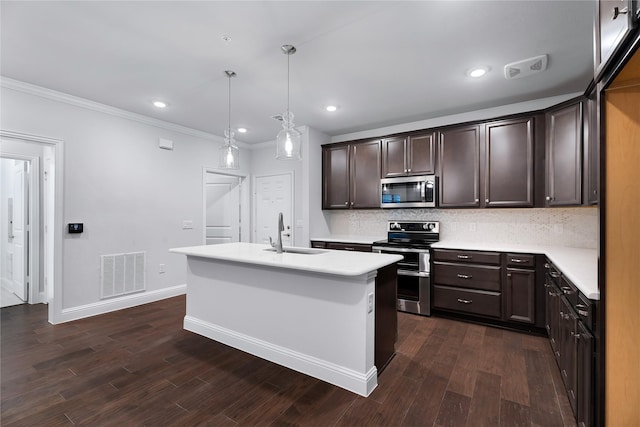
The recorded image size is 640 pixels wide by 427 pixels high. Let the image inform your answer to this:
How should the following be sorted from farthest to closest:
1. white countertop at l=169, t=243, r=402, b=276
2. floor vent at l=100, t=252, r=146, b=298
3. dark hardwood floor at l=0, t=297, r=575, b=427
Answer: floor vent at l=100, t=252, r=146, b=298 → white countertop at l=169, t=243, r=402, b=276 → dark hardwood floor at l=0, t=297, r=575, b=427

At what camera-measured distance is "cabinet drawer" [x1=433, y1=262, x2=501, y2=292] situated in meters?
3.24

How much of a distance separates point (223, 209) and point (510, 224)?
4898 mm

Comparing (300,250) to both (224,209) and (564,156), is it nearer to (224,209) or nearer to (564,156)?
(564,156)

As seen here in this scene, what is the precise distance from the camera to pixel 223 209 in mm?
5750

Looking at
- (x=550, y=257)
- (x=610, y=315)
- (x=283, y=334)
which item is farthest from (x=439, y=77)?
(x=283, y=334)

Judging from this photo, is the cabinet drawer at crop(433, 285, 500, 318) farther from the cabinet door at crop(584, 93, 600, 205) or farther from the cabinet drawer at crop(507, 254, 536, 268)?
the cabinet door at crop(584, 93, 600, 205)

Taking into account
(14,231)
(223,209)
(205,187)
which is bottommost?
(14,231)

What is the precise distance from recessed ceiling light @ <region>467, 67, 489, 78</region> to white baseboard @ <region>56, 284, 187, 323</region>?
4880mm

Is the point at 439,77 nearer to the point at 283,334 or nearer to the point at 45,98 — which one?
the point at 283,334

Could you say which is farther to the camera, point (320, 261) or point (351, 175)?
point (351, 175)

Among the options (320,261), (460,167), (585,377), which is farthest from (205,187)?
(585,377)

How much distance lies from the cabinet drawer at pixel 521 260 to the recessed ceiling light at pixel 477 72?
195 cm

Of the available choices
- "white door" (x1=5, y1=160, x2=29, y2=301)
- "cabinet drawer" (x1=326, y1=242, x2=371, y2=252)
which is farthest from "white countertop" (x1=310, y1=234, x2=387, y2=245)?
"white door" (x1=5, y1=160, x2=29, y2=301)

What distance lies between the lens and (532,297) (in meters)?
3.04
